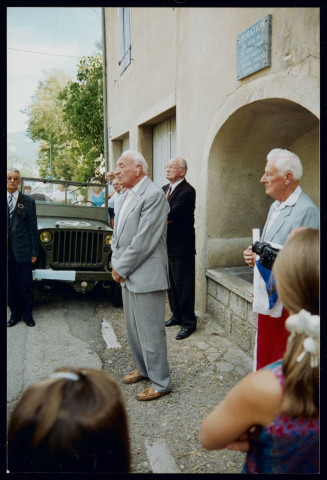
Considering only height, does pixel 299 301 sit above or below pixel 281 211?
below

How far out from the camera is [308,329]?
1066 millimetres

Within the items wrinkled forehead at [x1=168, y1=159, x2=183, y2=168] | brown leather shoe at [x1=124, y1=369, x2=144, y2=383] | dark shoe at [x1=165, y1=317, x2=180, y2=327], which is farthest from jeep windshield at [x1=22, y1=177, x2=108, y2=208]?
brown leather shoe at [x1=124, y1=369, x2=144, y2=383]

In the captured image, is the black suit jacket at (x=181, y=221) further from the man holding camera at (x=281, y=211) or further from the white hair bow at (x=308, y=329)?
the white hair bow at (x=308, y=329)

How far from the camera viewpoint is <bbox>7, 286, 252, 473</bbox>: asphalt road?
2.18m

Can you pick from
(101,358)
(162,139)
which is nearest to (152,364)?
(101,358)

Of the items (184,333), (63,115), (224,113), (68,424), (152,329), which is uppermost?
(224,113)

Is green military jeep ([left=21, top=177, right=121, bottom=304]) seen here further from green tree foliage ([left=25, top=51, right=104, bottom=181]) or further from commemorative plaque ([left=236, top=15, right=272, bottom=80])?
commemorative plaque ([left=236, top=15, right=272, bottom=80])

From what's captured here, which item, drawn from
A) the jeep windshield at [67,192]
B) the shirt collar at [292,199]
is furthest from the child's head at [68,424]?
the jeep windshield at [67,192]

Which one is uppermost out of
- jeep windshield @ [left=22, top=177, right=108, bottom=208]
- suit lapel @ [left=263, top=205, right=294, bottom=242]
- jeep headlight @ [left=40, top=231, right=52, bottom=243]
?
jeep windshield @ [left=22, top=177, right=108, bottom=208]

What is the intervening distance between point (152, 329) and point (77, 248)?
2.42m

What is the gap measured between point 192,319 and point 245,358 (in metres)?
0.78

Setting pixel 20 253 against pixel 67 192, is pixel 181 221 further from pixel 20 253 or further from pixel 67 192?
pixel 67 192

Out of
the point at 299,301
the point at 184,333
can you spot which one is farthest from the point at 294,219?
the point at 184,333

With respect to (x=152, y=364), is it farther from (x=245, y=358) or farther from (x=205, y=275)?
(x=205, y=275)
